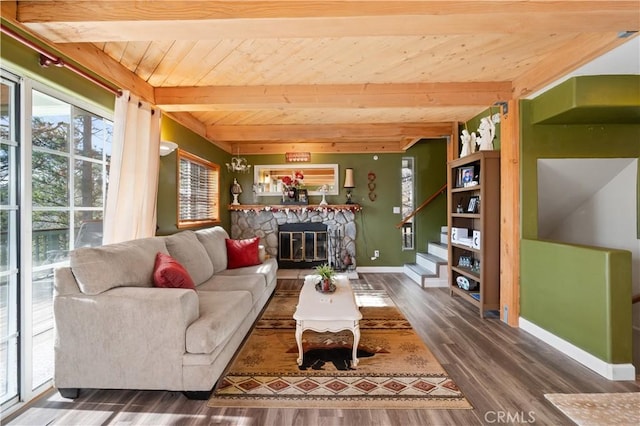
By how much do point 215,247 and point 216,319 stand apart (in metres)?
1.88

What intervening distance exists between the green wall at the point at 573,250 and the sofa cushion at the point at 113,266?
3446 mm

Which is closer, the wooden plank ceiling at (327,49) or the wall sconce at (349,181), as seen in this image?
the wooden plank ceiling at (327,49)

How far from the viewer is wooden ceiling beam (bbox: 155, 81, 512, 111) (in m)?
3.18

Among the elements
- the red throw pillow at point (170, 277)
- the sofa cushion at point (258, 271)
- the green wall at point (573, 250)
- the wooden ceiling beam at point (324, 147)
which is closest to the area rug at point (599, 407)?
the green wall at point (573, 250)

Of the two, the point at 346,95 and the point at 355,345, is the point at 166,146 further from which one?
the point at 355,345

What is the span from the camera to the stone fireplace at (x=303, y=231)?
223 inches

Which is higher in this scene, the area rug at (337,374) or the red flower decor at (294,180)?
the red flower decor at (294,180)

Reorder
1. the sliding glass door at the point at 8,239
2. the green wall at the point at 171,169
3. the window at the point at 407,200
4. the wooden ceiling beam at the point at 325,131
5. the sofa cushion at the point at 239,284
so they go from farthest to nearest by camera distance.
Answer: the window at the point at 407,200 → the wooden ceiling beam at the point at 325,131 → the green wall at the point at 171,169 → the sofa cushion at the point at 239,284 → the sliding glass door at the point at 8,239

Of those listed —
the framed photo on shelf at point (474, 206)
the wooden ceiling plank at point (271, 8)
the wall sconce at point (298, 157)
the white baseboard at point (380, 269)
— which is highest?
the wooden ceiling plank at point (271, 8)

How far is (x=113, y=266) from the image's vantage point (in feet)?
6.70

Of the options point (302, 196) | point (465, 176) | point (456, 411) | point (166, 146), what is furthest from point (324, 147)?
point (456, 411)

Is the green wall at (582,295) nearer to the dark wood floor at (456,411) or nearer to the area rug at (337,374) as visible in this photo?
the dark wood floor at (456,411)

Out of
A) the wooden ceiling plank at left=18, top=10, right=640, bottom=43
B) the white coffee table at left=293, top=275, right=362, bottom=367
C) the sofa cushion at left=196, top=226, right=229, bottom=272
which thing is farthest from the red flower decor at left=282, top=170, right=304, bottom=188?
the wooden ceiling plank at left=18, top=10, right=640, bottom=43

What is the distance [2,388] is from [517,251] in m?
4.34
